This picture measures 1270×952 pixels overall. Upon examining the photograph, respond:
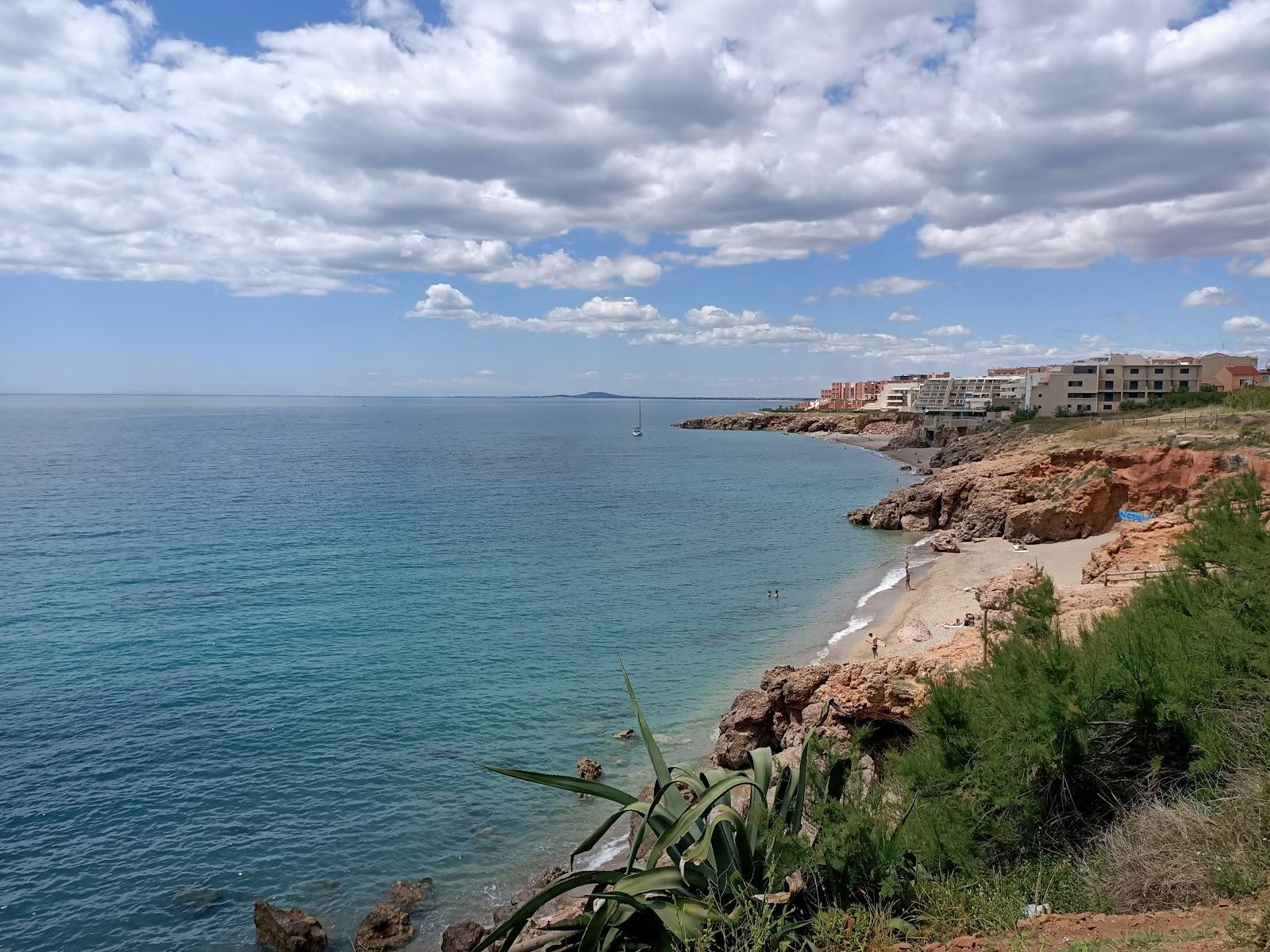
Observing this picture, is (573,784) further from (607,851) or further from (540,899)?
(607,851)

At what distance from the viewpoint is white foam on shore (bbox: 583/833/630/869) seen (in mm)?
14297

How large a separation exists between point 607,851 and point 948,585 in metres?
22.5

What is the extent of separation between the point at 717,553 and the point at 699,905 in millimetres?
37126

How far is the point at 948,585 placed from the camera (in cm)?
3256

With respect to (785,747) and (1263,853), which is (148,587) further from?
(1263,853)

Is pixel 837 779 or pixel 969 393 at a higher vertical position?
pixel 969 393

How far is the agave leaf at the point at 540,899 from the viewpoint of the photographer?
5023 millimetres

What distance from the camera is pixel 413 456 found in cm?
10006

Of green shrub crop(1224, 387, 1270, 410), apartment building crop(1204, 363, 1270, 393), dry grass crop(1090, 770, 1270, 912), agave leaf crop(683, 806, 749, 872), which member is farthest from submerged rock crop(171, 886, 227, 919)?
apartment building crop(1204, 363, 1270, 393)

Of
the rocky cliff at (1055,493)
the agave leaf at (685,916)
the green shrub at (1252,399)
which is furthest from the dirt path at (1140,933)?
the green shrub at (1252,399)

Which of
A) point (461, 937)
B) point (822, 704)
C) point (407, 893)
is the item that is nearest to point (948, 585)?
point (822, 704)

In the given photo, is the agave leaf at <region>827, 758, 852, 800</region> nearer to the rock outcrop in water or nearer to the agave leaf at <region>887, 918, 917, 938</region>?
the agave leaf at <region>887, 918, 917, 938</region>

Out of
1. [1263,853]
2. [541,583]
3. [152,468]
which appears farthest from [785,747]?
[152,468]

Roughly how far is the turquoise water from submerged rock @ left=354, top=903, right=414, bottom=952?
411mm
